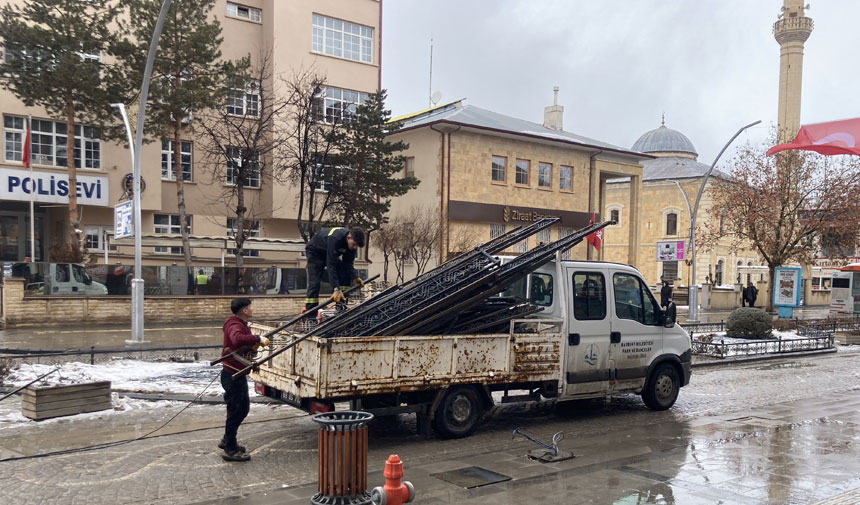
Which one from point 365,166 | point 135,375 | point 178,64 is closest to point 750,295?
point 365,166

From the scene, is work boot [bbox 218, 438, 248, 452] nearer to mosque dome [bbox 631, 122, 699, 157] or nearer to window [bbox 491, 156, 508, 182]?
window [bbox 491, 156, 508, 182]

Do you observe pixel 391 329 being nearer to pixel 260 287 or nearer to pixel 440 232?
pixel 260 287

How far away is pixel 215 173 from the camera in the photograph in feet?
111

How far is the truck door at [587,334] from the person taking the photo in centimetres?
925

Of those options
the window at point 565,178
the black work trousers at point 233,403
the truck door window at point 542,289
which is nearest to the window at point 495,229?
the window at point 565,178

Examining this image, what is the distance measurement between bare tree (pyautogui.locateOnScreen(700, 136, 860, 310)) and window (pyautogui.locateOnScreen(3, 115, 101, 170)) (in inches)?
1106

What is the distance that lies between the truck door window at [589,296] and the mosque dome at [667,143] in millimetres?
68151

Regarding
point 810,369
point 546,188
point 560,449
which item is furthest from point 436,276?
point 546,188

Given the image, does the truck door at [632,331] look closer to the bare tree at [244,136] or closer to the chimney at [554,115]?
the bare tree at [244,136]

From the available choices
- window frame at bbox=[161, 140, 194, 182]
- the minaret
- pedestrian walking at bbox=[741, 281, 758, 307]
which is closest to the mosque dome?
the minaret

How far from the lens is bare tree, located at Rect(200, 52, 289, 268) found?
29.4 metres

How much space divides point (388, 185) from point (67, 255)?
46.1 ft

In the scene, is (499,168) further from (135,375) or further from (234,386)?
(234,386)

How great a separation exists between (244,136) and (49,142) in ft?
29.1
